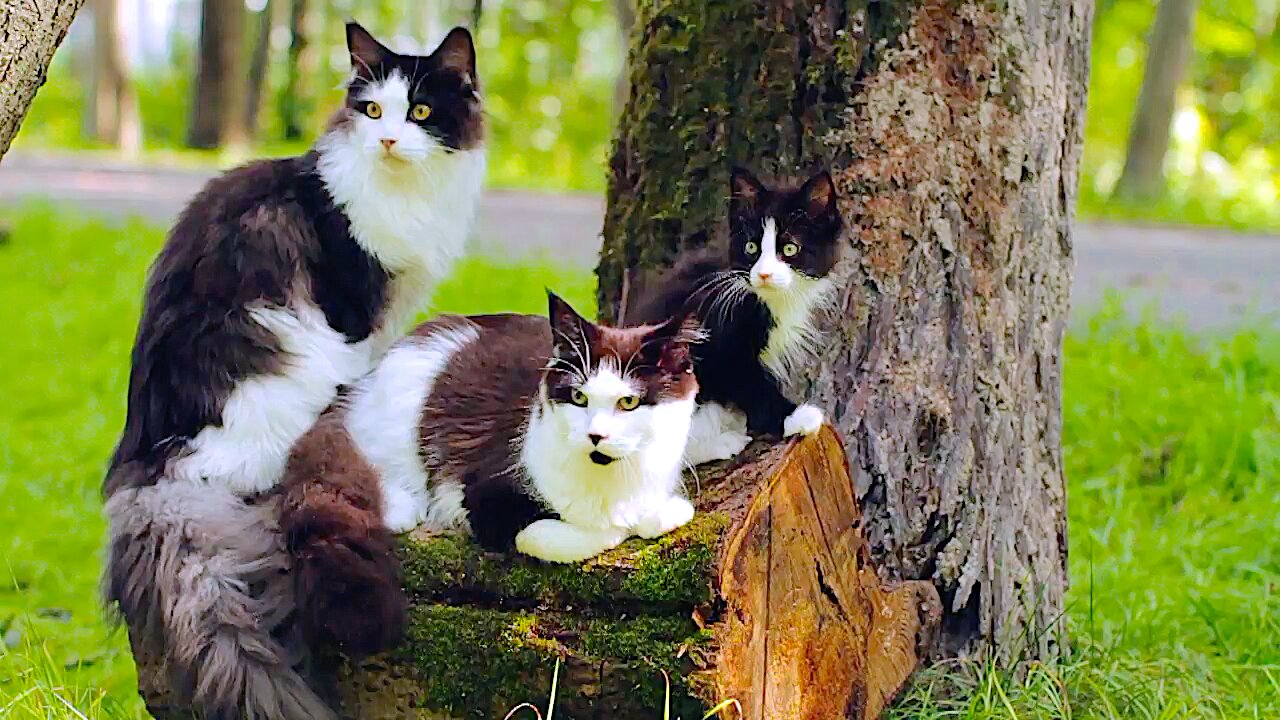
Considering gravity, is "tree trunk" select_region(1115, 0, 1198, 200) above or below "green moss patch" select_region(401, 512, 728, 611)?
above

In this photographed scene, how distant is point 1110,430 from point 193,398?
12.6ft

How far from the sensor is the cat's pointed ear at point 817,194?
96.4 inches

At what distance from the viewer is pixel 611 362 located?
2.08 meters

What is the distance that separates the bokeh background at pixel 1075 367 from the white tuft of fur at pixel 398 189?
41 centimetres

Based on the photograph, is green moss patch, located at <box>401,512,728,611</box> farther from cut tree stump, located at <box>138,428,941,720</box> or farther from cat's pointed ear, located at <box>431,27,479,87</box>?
cat's pointed ear, located at <box>431,27,479,87</box>

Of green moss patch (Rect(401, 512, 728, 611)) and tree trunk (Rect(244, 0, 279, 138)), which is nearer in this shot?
green moss patch (Rect(401, 512, 728, 611))

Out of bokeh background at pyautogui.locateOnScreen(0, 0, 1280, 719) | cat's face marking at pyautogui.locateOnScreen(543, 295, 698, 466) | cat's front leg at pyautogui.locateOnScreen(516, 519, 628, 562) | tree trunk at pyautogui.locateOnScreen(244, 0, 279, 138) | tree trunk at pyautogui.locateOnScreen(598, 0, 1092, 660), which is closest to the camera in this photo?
cat's face marking at pyautogui.locateOnScreen(543, 295, 698, 466)

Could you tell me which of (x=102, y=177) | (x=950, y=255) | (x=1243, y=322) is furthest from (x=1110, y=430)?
(x=102, y=177)

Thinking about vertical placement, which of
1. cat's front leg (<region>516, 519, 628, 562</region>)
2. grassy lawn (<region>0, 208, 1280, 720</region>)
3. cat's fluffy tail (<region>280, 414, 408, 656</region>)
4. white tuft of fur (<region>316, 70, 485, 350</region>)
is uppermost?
white tuft of fur (<region>316, 70, 485, 350</region>)

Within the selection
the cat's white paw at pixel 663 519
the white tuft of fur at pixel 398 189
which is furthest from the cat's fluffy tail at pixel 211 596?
the cat's white paw at pixel 663 519

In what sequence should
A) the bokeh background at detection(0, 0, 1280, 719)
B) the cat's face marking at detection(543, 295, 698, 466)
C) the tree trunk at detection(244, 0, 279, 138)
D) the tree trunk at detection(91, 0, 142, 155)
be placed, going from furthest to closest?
the tree trunk at detection(244, 0, 279, 138), the tree trunk at detection(91, 0, 142, 155), the bokeh background at detection(0, 0, 1280, 719), the cat's face marking at detection(543, 295, 698, 466)

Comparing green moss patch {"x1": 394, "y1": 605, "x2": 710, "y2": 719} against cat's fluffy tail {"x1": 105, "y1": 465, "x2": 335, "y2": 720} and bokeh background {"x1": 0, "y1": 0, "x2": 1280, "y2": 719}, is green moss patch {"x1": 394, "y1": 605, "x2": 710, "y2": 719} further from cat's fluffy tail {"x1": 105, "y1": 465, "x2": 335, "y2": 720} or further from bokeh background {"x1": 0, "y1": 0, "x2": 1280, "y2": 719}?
cat's fluffy tail {"x1": 105, "y1": 465, "x2": 335, "y2": 720}

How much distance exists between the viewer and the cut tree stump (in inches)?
84.3

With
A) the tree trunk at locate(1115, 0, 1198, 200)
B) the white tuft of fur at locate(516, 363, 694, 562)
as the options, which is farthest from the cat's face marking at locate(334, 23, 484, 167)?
the tree trunk at locate(1115, 0, 1198, 200)
